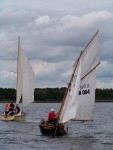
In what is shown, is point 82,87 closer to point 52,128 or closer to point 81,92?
point 81,92

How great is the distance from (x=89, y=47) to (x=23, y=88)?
25240 millimetres

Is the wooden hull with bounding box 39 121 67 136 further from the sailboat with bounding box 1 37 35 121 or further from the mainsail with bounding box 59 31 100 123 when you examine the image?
→ the sailboat with bounding box 1 37 35 121

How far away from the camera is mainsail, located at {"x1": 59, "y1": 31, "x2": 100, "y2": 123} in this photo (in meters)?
41.1

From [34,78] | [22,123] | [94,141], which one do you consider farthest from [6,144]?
[34,78]

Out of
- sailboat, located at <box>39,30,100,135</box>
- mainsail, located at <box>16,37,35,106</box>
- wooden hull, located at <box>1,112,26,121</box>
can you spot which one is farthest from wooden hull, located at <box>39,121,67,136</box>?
mainsail, located at <box>16,37,35,106</box>

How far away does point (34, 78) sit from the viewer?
64625 mm

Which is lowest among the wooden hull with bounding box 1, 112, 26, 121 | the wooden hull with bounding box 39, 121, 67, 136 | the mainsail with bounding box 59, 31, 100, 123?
the wooden hull with bounding box 39, 121, 67, 136

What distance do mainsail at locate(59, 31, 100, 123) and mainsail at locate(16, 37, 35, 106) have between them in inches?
891

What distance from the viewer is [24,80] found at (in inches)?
2586

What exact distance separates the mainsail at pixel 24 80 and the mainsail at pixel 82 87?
2263 cm

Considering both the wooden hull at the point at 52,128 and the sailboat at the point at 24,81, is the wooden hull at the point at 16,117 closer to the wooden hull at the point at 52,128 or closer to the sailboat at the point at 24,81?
the sailboat at the point at 24,81

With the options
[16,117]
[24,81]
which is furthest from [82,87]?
[24,81]

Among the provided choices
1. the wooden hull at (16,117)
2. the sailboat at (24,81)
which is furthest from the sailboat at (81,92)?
the sailboat at (24,81)

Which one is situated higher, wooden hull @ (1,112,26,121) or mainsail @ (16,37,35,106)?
mainsail @ (16,37,35,106)
